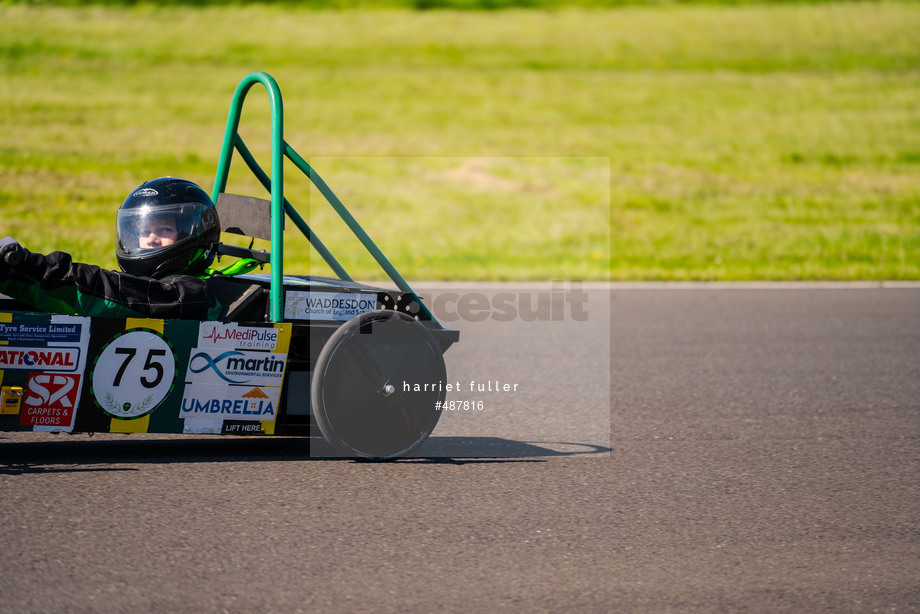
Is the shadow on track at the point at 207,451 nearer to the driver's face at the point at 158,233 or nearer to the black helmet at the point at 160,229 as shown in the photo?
the black helmet at the point at 160,229

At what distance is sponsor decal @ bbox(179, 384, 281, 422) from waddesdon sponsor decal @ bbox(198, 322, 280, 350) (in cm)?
18

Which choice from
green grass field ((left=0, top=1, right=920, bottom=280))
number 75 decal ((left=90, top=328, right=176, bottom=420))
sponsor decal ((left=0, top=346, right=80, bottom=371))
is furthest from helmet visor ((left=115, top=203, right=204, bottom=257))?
green grass field ((left=0, top=1, right=920, bottom=280))

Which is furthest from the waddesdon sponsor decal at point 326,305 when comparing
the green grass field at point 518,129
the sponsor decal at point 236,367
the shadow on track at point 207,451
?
the green grass field at point 518,129

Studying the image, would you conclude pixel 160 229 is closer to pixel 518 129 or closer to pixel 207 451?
pixel 207 451

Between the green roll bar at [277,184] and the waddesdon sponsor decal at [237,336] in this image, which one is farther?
the green roll bar at [277,184]

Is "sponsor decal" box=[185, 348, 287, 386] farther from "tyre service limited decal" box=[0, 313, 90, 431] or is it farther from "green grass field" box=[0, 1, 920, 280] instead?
"green grass field" box=[0, 1, 920, 280]

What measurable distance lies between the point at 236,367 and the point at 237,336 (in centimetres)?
14

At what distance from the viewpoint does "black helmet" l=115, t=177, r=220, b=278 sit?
4.52m

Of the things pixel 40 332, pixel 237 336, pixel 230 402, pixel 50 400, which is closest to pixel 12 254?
pixel 40 332

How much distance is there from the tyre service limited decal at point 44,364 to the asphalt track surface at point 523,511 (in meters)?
→ 0.29

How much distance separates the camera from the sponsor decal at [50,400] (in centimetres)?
408

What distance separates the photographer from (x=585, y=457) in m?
4.76

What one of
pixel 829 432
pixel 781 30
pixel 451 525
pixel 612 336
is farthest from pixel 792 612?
pixel 781 30

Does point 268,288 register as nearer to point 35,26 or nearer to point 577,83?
point 577,83
